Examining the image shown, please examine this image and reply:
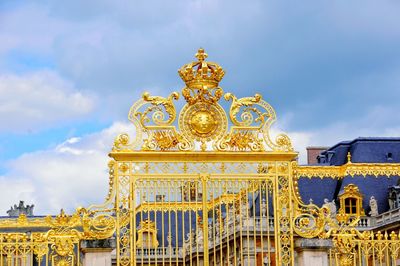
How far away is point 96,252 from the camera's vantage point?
15148 mm

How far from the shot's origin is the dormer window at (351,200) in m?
36.7

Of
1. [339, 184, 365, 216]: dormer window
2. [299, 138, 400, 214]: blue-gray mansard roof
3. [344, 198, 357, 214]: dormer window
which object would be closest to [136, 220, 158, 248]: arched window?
[339, 184, 365, 216]: dormer window

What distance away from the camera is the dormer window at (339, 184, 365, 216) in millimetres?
36656

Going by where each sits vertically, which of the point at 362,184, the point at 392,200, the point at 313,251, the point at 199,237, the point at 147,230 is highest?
the point at 362,184

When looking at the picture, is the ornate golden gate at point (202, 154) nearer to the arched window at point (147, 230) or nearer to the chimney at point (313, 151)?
the arched window at point (147, 230)

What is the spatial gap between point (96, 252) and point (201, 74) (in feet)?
10.4

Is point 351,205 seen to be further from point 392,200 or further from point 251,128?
point 251,128

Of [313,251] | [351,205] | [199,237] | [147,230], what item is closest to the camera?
[313,251]

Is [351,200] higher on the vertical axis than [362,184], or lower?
lower

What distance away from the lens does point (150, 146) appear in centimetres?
1566

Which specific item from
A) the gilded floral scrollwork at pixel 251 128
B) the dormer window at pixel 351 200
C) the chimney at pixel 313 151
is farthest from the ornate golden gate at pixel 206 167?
the chimney at pixel 313 151

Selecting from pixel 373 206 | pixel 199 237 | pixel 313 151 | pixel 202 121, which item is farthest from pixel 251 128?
pixel 313 151

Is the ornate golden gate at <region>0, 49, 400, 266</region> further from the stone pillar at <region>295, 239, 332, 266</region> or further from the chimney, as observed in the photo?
the chimney

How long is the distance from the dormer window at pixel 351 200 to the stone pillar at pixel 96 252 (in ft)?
72.9
